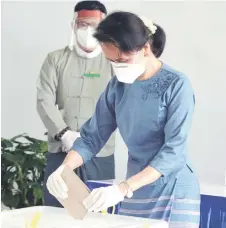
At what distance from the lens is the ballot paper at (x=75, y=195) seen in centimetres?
136

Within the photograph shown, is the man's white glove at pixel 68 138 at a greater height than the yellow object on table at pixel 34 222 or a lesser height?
lesser

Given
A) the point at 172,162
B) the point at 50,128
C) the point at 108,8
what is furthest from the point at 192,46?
the point at 172,162

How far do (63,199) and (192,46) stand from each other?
159 cm

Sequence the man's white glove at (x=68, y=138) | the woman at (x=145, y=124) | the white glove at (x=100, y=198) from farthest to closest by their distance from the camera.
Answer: the man's white glove at (x=68, y=138) < the woman at (x=145, y=124) < the white glove at (x=100, y=198)

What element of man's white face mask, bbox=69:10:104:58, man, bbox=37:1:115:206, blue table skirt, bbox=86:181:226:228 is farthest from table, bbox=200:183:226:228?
man's white face mask, bbox=69:10:104:58

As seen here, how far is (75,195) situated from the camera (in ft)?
4.54

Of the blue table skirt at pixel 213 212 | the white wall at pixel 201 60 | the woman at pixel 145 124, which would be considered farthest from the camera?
the white wall at pixel 201 60

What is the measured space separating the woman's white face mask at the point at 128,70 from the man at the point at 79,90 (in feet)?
3.33

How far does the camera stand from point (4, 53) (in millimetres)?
3234

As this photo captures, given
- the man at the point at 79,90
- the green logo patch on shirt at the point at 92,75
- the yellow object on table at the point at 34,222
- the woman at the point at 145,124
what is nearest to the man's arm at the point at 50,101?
the man at the point at 79,90

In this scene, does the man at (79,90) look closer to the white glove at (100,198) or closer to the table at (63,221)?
the table at (63,221)

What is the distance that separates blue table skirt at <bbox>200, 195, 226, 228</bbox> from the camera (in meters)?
2.14

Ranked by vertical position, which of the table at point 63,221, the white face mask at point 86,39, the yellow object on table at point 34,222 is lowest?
the table at point 63,221

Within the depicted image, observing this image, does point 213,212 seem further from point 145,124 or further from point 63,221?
point 63,221
